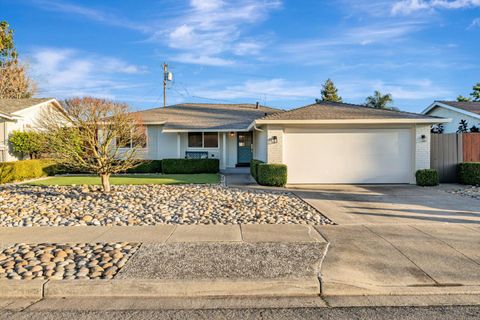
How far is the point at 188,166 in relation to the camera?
17.2m

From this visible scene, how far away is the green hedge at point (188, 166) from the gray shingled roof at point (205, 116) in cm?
206

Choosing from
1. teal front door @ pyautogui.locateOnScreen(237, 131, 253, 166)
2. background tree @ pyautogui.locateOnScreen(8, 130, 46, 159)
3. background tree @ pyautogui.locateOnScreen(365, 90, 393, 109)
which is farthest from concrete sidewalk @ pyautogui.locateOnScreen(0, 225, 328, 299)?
background tree @ pyautogui.locateOnScreen(365, 90, 393, 109)

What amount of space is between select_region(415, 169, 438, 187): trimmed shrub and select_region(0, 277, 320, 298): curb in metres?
10.1

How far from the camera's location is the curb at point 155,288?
363cm

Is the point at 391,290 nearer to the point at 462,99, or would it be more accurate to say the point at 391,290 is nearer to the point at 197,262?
the point at 197,262

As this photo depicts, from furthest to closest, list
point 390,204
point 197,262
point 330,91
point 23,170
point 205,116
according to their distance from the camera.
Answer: point 330,91, point 205,116, point 23,170, point 390,204, point 197,262

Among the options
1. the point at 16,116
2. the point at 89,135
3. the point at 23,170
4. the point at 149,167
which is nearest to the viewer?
the point at 89,135

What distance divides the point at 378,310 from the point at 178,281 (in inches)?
88.1

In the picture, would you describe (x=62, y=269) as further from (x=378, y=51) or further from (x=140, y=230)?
(x=378, y=51)

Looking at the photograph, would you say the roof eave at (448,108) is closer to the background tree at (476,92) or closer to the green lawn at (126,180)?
the green lawn at (126,180)

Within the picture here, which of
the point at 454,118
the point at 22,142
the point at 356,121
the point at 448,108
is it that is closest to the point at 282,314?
the point at 356,121

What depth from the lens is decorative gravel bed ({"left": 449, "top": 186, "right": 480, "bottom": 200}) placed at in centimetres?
993

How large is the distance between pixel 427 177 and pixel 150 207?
33.2ft

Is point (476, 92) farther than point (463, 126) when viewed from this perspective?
Yes
